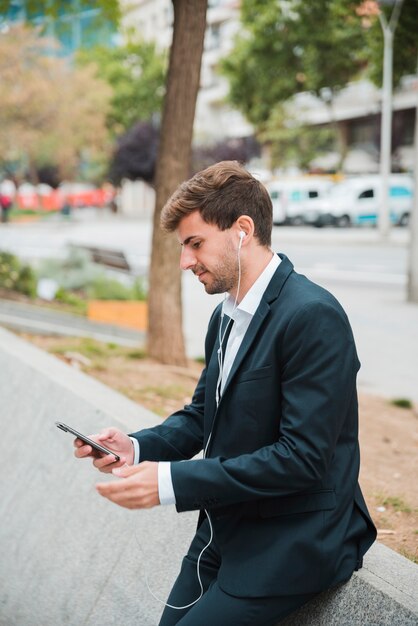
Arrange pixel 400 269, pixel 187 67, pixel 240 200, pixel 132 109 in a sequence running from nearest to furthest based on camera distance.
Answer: pixel 240 200, pixel 187 67, pixel 400 269, pixel 132 109

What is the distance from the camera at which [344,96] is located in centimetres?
5641

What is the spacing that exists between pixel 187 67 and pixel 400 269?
52.8 feet

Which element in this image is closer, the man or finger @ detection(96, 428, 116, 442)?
the man

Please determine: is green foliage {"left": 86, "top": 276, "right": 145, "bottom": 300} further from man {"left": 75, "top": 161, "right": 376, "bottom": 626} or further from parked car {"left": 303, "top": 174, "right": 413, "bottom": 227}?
parked car {"left": 303, "top": 174, "right": 413, "bottom": 227}

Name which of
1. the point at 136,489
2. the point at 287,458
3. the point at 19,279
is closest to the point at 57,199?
the point at 19,279

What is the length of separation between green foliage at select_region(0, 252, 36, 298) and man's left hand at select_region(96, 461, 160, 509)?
1219cm

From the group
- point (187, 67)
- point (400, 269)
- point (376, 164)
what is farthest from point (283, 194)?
point (187, 67)

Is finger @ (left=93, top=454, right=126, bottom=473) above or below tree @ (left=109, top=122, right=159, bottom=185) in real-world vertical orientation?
below

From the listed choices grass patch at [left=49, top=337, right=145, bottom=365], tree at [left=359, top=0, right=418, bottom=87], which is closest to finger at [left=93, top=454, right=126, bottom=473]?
grass patch at [left=49, top=337, right=145, bottom=365]

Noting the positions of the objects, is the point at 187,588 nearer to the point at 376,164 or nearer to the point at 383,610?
Result: the point at 383,610

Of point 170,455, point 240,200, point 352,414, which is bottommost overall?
point 170,455

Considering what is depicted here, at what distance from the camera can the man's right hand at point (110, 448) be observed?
2.52 metres

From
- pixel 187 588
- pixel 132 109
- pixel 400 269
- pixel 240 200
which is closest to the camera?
pixel 240 200

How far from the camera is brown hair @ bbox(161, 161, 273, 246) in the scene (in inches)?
93.0
